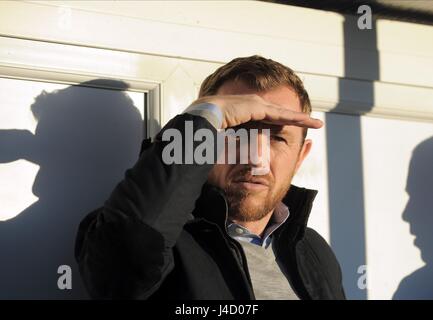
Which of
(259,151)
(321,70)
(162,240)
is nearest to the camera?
(162,240)

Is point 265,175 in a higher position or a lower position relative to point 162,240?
higher

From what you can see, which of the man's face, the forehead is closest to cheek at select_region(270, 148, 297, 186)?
the man's face

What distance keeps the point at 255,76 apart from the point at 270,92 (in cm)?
5

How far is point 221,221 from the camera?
158cm

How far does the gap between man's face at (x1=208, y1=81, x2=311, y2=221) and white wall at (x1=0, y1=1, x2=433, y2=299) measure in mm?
320

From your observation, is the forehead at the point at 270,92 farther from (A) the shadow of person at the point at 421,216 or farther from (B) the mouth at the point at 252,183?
(A) the shadow of person at the point at 421,216

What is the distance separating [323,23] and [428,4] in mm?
348

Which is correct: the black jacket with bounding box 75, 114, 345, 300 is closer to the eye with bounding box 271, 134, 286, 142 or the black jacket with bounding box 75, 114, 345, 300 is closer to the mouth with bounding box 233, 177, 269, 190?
the mouth with bounding box 233, 177, 269, 190

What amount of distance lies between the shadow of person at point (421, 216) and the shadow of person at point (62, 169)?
3.07 feet

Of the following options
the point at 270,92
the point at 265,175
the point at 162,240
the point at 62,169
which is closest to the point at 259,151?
the point at 265,175

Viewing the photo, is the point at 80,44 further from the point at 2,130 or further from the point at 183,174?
the point at 183,174

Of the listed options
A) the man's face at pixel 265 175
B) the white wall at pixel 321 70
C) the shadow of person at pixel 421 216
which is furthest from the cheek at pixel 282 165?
the shadow of person at pixel 421 216

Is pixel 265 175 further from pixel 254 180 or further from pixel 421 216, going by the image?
pixel 421 216

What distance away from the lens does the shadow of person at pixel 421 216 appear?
Result: 2.28 metres
